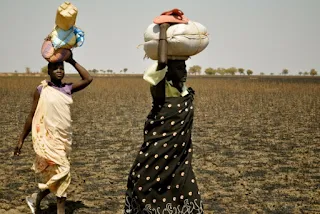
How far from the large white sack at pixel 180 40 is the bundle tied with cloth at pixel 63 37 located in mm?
886

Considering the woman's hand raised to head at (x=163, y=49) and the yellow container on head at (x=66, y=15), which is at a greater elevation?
the yellow container on head at (x=66, y=15)

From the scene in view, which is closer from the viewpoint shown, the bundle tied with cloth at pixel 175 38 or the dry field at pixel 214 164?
the bundle tied with cloth at pixel 175 38

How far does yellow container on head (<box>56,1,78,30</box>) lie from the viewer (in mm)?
3613

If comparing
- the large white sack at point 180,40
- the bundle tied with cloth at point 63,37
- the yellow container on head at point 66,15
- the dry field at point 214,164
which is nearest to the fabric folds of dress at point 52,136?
the bundle tied with cloth at point 63,37

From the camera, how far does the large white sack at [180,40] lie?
295 cm

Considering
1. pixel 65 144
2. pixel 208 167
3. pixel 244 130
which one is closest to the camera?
pixel 65 144

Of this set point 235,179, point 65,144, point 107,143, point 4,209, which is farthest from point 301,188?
point 107,143

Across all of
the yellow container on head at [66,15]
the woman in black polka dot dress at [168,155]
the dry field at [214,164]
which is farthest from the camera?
the dry field at [214,164]

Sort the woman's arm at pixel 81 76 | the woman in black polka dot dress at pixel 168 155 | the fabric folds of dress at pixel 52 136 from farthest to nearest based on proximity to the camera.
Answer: the woman's arm at pixel 81 76, the fabric folds of dress at pixel 52 136, the woman in black polka dot dress at pixel 168 155

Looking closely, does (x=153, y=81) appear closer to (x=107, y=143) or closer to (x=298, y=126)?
(x=107, y=143)

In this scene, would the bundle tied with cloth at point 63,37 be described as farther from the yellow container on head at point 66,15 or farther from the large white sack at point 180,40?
the large white sack at point 180,40

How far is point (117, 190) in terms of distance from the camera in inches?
207

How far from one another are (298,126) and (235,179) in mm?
6089

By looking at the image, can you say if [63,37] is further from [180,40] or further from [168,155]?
[168,155]
